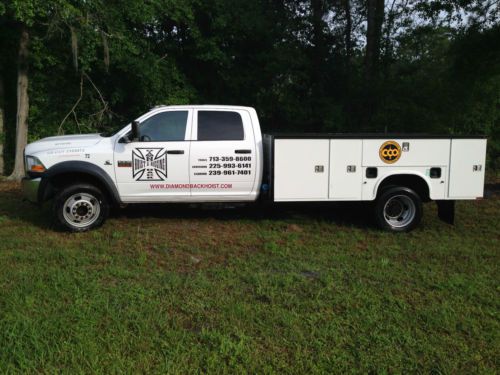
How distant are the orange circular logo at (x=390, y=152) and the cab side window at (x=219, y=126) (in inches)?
84.4

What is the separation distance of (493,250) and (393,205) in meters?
1.55

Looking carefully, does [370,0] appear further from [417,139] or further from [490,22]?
[417,139]

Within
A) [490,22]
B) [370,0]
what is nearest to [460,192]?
[490,22]

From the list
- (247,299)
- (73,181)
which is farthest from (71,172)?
(247,299)

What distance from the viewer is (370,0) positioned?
16953mm

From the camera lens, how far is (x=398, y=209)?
6.96m

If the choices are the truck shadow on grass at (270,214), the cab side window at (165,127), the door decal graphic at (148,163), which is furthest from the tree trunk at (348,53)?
the door decal graphic at (148,163)

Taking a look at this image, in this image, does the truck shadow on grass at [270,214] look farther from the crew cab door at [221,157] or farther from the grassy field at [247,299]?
the crew cab door at [221,157]

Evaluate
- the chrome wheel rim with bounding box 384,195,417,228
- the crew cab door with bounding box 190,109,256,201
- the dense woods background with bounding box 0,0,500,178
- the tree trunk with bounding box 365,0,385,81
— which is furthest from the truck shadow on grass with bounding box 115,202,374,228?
the tree trunk with bounding box 365,0,385,81

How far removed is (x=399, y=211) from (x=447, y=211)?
82 centimetres

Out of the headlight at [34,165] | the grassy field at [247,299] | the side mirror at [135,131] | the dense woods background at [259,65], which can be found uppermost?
the dense woods background at [259,65]

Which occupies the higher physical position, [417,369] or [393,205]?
[393,205]

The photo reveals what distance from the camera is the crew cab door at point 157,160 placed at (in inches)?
257

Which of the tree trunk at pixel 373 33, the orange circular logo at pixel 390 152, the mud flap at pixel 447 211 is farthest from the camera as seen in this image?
the tree trunk at pixel 373 33
